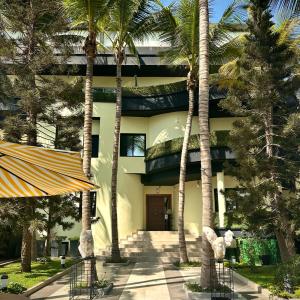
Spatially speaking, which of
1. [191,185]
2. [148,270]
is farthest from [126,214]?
[148,270]

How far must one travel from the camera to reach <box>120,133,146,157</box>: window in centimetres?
2366

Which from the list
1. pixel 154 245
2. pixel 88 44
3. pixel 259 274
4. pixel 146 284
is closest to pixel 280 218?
pixel 259 274

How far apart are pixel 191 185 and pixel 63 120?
35.6ft

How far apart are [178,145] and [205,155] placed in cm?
1024

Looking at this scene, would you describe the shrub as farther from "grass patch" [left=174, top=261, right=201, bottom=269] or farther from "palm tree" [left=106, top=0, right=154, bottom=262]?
"grass patch" [left=174, top=261, right=201, bottom=269]

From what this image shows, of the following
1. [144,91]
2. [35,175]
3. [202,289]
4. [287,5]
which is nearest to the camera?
[35,175]

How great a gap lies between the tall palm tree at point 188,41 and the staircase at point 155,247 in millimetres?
2699

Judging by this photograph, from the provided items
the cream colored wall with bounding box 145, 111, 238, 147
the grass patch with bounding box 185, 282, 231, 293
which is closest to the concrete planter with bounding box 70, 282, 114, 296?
the grass patch with bounding box 185, 282, 231, 293

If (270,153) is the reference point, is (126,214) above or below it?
below

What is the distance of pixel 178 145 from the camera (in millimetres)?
20781

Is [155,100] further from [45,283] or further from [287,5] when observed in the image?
[45,283]

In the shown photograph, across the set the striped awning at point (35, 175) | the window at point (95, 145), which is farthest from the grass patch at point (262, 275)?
the window at point (95, 145)

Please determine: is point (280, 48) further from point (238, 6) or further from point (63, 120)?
point (63, 120)

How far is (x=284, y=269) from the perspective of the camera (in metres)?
9.59
